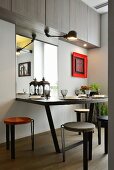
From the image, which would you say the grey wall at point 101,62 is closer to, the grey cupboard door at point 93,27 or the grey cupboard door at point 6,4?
the grey cupboard door at point 93,27

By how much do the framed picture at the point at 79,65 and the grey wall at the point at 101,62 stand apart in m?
0.20

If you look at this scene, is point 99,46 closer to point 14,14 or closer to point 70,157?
point 14,14

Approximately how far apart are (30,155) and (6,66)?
148 centimetres

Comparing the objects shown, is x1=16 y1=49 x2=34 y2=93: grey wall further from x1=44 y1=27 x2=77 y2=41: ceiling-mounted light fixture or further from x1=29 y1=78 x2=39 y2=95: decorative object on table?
x1=44 y1=27 x2=77 y2=41: ceiling-mounted light fixture

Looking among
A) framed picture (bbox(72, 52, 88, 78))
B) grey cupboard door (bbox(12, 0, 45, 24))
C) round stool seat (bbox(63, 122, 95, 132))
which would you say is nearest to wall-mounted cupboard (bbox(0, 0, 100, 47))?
grey cupboard door (bbox(12, 0, 45, 24))

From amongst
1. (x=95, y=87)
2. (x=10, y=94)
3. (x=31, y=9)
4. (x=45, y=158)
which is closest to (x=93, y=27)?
(x=95, y=87)

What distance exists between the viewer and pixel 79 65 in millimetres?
4680

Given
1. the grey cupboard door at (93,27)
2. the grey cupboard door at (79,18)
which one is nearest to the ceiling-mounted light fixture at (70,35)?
the grey cupboard door at (79,18)

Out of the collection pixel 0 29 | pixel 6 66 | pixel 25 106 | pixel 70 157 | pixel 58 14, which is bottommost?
pixel 70 157

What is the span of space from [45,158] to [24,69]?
65.9 inches

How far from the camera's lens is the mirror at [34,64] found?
128 inches

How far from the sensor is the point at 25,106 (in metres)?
3.29

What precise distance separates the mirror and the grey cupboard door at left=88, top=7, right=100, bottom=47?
1.06 m

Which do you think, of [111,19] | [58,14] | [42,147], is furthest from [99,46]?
[111,19]
